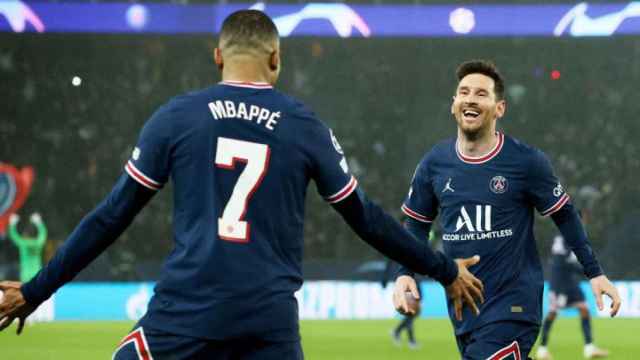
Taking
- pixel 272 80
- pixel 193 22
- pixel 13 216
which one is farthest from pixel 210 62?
pixel 272 80

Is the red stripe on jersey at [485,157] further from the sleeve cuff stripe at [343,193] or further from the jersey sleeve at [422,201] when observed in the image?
the sleeve cuff stripe at [343,193]

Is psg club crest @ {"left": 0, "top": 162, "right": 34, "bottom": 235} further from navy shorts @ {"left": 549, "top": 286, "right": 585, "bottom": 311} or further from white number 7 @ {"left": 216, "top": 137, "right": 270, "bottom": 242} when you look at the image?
white number 7 @ {"left": 216, "top": 137, "right": 270, "bottom": 242}

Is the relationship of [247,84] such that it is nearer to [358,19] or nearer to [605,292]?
[605,292]

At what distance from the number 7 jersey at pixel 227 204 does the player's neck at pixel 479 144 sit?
292cm

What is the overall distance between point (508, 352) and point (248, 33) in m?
2.86

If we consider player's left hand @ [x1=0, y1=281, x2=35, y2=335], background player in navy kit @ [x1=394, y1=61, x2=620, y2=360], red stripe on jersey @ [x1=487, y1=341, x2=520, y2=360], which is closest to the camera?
player's left hand @ [x1=0, y1=281, x2=35, y2=335]

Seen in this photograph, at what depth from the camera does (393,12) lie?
2491 cm

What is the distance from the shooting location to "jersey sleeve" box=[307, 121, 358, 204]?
3.93 m

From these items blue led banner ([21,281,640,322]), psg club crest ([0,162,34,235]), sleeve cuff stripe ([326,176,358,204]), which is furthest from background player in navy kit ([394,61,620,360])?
psg club crest ([0,162,34,235])

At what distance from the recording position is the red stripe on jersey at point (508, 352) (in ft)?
19.9

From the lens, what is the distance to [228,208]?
380cm

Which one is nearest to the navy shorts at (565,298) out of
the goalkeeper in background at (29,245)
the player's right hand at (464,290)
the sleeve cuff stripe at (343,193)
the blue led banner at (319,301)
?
the blue led banner at (319,301)

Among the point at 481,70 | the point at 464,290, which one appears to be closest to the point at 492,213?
the point at 481,70

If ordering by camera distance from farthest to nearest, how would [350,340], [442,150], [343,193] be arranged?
[350,340], [442,150], [343,193]
